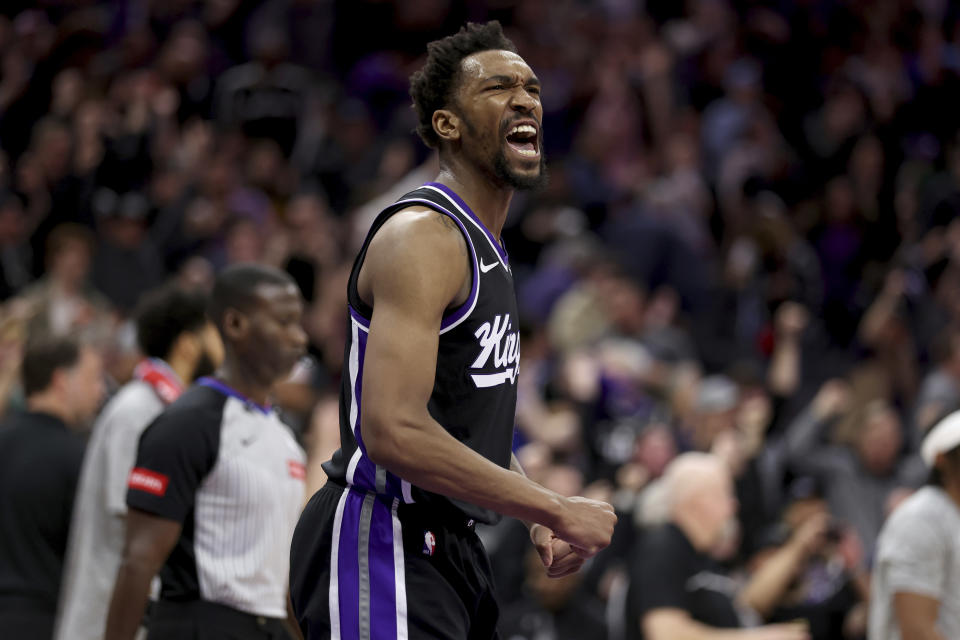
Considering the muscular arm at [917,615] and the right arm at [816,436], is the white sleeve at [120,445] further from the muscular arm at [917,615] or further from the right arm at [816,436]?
the right arm at [816,436]

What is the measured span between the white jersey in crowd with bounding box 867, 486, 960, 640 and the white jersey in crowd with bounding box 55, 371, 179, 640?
279 cm

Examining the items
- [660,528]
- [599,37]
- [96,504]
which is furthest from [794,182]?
[96,504]

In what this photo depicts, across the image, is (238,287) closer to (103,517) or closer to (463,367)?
(103,517)

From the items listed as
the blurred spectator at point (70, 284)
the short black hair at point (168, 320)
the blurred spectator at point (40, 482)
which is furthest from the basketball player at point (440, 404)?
the blurred spectator at point (70, 284)

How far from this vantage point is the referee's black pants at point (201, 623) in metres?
4.17

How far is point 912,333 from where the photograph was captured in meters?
11.2

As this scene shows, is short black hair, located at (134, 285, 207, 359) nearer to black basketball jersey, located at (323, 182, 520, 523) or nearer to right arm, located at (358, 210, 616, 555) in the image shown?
black basketball jersey, located at (323, 182, 520, 523)

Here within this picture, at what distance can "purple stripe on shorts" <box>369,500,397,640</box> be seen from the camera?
298cm

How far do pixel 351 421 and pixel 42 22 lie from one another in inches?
466

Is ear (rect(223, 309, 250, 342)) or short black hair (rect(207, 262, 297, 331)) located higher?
short black hair (rect(207, 262, 297, 331))

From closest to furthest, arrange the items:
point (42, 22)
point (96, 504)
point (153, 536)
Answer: point (153, 536), point (96, 504), point (42, 22)

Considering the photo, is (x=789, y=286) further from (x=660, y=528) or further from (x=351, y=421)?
(x=351, y=421)

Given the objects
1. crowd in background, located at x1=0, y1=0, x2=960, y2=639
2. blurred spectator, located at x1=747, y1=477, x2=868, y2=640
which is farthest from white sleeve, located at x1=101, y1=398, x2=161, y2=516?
blurred spectator, located at x1=747, y1=477, x2=868, y2=640

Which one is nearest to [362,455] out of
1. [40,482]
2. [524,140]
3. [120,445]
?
[524,140]
